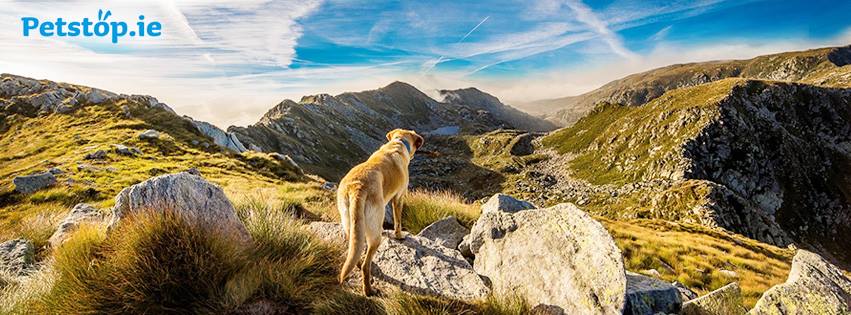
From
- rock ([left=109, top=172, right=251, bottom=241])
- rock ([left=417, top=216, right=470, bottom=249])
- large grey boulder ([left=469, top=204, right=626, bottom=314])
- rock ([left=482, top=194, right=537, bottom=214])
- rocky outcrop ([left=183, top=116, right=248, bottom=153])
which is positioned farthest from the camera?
rocky outcrop ([left=183, top=116, right=248, bottom=153])

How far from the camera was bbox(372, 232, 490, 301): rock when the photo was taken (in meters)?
5.87

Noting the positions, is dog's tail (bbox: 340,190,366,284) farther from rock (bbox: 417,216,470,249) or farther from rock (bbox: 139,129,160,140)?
rock (bbox: 139,129,160,140)

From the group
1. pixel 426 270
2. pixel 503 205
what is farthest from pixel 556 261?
pixel 503 205

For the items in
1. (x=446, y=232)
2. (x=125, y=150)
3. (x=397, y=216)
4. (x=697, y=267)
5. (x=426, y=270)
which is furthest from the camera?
(x=125, y=150)

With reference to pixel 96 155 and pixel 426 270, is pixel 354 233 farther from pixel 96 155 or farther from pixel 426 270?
pixel 96 155

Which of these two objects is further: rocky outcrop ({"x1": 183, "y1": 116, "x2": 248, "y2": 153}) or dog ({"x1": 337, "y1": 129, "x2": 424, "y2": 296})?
rocky outcrop ({"x1": 183, "y1": 116, "x2": 248, "y2": 153})

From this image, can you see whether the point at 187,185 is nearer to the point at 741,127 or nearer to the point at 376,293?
the point at 376,293

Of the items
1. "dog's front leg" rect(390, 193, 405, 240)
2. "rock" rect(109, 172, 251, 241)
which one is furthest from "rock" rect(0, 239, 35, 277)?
"dog's front leg" rect(390, 193, 405, 240)

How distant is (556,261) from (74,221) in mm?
10619

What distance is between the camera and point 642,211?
288ft

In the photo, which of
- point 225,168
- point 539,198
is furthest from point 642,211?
point 225,168

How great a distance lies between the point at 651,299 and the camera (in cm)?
561

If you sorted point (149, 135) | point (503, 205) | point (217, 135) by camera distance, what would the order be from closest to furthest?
point (503, 205)
point (149, 135)
point (217, 135)

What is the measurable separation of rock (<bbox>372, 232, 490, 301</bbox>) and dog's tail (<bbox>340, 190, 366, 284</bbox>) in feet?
3.56
